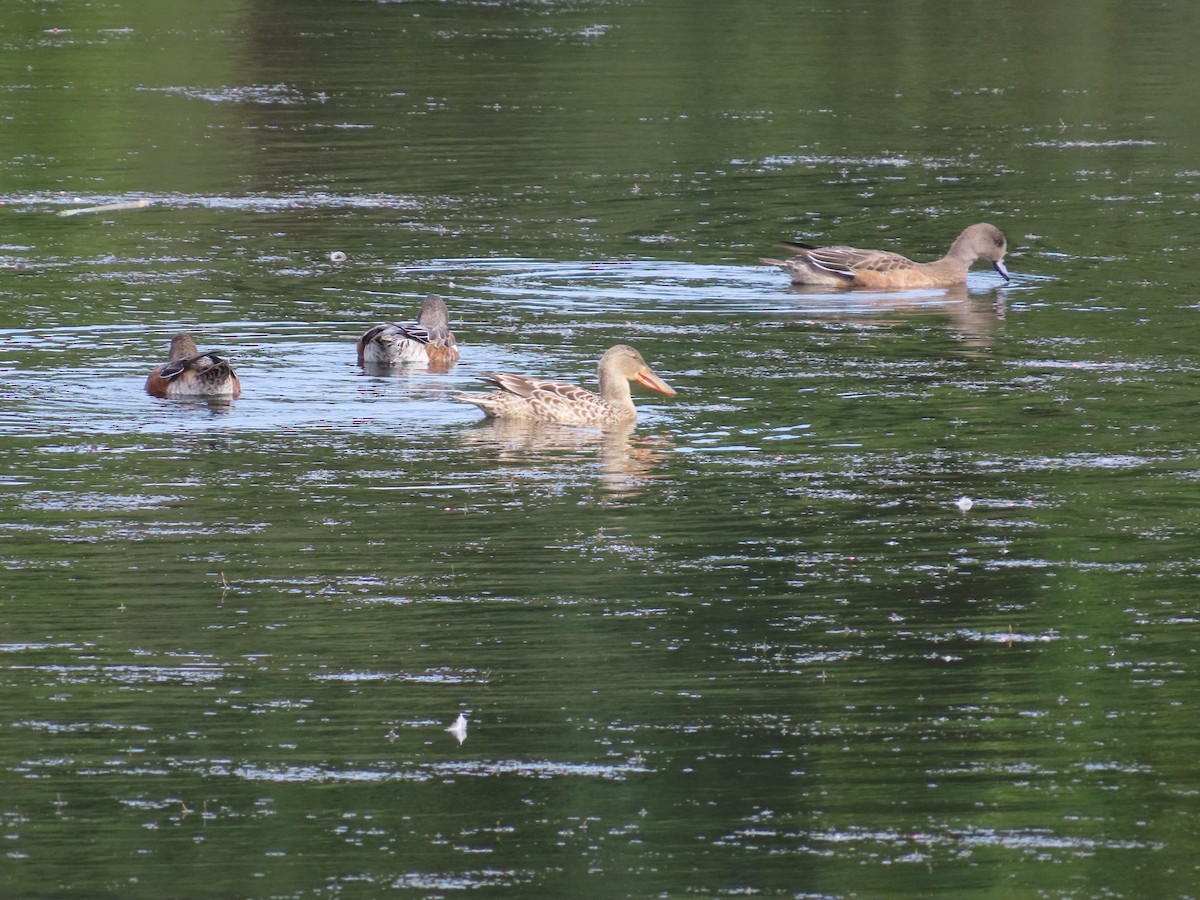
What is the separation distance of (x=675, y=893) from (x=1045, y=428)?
770 cm

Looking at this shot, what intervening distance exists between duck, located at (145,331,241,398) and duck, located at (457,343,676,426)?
148 centimetres

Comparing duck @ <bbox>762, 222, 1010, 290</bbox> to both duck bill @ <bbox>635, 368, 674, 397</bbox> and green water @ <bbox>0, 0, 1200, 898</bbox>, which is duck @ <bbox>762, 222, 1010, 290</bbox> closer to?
green water @ <bbox>0, 0, 1200, 898</bbox>

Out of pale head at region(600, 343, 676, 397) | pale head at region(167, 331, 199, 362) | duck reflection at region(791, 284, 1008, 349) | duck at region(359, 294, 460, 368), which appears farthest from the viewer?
duck reflection at region(791, 284, 1008, 349)

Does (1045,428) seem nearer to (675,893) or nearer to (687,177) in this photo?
(675,893)

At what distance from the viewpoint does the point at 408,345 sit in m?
16.1

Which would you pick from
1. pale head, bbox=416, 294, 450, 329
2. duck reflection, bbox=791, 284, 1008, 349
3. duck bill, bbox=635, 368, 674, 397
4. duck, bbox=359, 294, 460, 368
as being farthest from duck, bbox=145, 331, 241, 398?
duck reflection, bbox=791, 284, 1008, 349

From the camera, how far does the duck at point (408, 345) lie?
635 inches

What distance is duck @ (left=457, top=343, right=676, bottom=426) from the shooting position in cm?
1474

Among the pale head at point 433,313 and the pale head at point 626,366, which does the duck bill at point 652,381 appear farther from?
the pale head at point 433,313

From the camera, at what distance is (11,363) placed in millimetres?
16312

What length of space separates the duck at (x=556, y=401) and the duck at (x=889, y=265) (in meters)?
6.05

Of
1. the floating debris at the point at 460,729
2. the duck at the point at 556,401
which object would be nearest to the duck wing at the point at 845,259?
the duck at the point at 556,401

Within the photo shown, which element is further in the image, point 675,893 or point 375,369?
point 375,369

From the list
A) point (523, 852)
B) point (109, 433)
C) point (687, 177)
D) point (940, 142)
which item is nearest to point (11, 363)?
point (109, 433)
